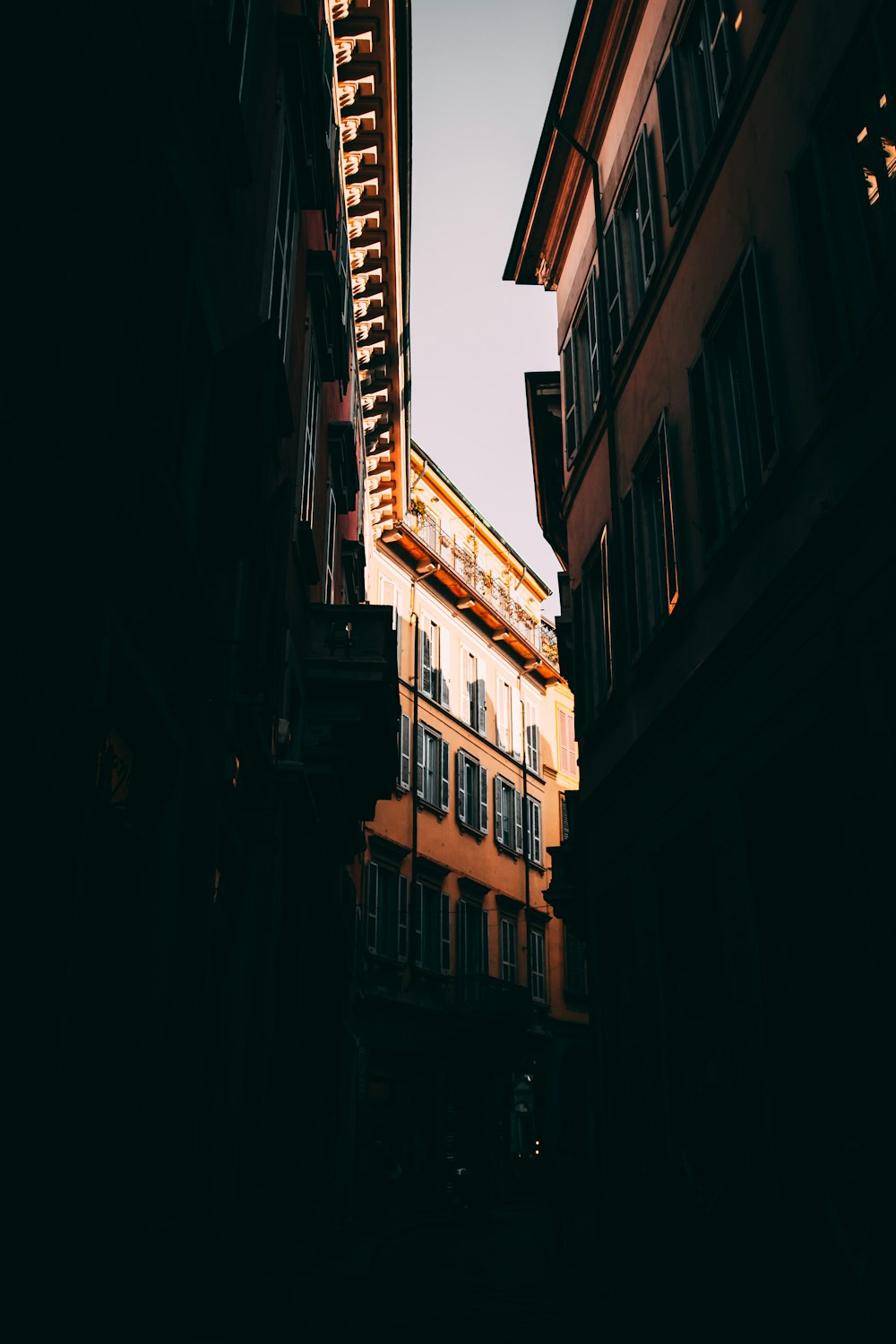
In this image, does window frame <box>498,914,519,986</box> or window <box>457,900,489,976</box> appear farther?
window frame <box>498,914,519,986</box>

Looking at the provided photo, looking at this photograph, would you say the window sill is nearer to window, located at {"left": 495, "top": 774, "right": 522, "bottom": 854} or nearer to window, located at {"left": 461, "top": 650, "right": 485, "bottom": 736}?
window, located at {"left": 461, "top": 650, "right": 485, "bottom": 736}

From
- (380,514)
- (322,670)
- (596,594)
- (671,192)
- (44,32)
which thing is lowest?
(44,32)

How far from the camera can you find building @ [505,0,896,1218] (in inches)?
288

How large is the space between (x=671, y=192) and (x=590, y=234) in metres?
4.49

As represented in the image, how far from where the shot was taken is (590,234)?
16312 millimetres

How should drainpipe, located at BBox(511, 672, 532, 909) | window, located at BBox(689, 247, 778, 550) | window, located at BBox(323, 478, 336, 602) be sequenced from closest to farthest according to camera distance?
1. window, located at BBox(689, 247, 778, 550)
2. window, located at BBox(323, 478, 336, 602)
3. drainpipe, located at BBox(511, 672, 532, 909)

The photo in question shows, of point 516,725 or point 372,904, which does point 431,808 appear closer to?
point 372,904

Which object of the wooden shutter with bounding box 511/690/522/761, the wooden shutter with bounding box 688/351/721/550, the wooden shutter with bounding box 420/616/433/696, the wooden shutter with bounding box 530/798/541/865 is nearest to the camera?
the wooden shutter with bounding box 688/351/721/550

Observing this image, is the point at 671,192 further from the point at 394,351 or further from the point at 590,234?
the point at 394,351

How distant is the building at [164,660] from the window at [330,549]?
2.37 metres

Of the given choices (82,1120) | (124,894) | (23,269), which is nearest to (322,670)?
(124,894)

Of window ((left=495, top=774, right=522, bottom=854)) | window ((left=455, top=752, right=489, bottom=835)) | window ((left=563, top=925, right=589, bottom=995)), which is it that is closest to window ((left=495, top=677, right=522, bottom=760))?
window ((left=495, top=774, right=522, bottom=854))

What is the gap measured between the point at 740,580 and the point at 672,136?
564 centimetres

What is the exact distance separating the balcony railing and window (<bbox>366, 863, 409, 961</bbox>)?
839 cm
